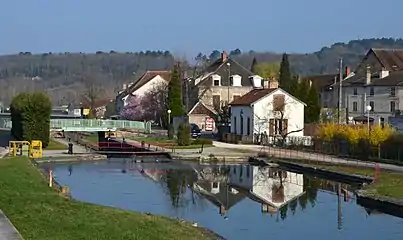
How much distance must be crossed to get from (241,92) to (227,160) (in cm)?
3592

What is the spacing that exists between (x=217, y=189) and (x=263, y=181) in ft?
14.5

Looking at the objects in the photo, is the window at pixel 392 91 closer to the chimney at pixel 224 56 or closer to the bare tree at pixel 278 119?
the bare tree at pixel 278 119

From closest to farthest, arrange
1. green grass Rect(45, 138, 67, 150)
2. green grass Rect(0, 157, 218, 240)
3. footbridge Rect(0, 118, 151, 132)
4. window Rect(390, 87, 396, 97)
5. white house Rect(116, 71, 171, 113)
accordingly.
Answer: green grass Rect(0, 157, 218, 240), green grass Rect(45, 138, 67, 150), footbridge Rect(0, 118, 151, 132), window Rect(390, 87, 396, 97), white house Rect(116, 71, 171, 113)

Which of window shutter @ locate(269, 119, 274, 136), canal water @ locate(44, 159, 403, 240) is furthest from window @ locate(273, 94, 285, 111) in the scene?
canal water @ locate(44, 159, 403, 240)

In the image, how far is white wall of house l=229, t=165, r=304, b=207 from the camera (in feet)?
117

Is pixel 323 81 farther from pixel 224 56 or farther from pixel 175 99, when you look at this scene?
pixel 175 99

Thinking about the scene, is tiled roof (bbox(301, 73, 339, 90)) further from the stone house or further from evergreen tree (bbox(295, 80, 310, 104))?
evergreen tree (bbox(295, 80, 310, 104))

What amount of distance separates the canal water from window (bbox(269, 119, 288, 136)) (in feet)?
40.7

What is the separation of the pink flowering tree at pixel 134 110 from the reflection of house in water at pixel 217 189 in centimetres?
4728

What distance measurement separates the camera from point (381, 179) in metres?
36.2

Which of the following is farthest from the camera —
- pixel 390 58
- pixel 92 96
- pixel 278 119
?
pixel 92 96

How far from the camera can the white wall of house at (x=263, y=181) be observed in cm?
3575

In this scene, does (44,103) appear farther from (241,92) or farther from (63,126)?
(241,92)

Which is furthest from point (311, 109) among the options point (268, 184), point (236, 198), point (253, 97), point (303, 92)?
point (236, 198)
